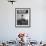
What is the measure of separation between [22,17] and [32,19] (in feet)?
1.36

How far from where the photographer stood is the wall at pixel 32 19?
5516 mm

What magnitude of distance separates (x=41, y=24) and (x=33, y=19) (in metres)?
0.38

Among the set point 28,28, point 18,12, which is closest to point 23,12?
point 18,12

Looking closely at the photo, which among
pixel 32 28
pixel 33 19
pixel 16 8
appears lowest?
pixel 32 28

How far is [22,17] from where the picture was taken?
554 centimetres

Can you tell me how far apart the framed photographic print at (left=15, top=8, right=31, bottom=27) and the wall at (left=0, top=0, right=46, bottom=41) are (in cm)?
12

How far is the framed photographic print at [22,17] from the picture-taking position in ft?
18.1

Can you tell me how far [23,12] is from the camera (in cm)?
552

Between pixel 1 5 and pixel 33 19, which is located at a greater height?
pixel 1 5

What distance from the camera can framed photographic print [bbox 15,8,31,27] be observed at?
5.52 meters

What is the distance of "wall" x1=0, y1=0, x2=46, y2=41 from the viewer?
5.52 m

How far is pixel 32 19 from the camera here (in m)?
5.52

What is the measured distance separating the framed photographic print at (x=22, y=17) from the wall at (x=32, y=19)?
0.40ft

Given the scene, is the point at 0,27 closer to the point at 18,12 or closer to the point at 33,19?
the point at 18,12
